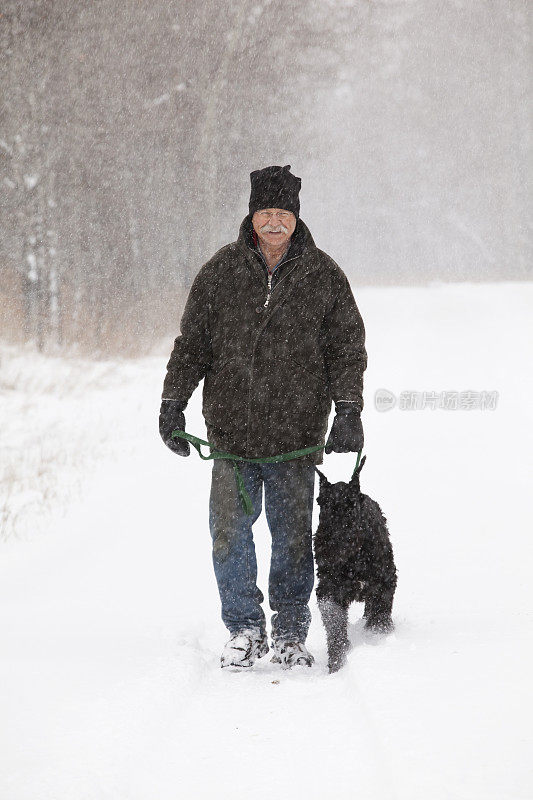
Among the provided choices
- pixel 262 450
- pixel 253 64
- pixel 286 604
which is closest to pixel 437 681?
pixel 286 604

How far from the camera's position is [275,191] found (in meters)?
4.14

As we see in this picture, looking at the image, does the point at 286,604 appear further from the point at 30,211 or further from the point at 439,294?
the point at 439,294

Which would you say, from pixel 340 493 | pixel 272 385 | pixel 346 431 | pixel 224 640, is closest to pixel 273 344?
pixel 272 385

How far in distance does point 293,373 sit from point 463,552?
8.06 feet

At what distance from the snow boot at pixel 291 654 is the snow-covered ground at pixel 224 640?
54mm

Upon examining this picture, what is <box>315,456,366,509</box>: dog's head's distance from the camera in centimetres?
415

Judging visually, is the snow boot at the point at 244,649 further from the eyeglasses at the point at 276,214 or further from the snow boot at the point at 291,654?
the eyeglasses at the point at 276,214

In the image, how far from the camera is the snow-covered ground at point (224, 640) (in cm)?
281

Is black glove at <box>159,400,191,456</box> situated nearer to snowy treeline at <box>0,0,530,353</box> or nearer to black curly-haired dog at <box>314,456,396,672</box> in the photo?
black curly-haired dog at <box>314,456,396,672</box>

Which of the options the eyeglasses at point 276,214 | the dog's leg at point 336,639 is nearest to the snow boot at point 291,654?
the dog's leg at point 336,639

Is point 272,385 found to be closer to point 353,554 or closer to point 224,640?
point 353,554

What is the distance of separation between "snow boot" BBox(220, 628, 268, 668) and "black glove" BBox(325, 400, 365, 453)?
993 mm

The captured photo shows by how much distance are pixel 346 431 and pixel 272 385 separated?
0.43 m

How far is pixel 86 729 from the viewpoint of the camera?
3.15 metres
